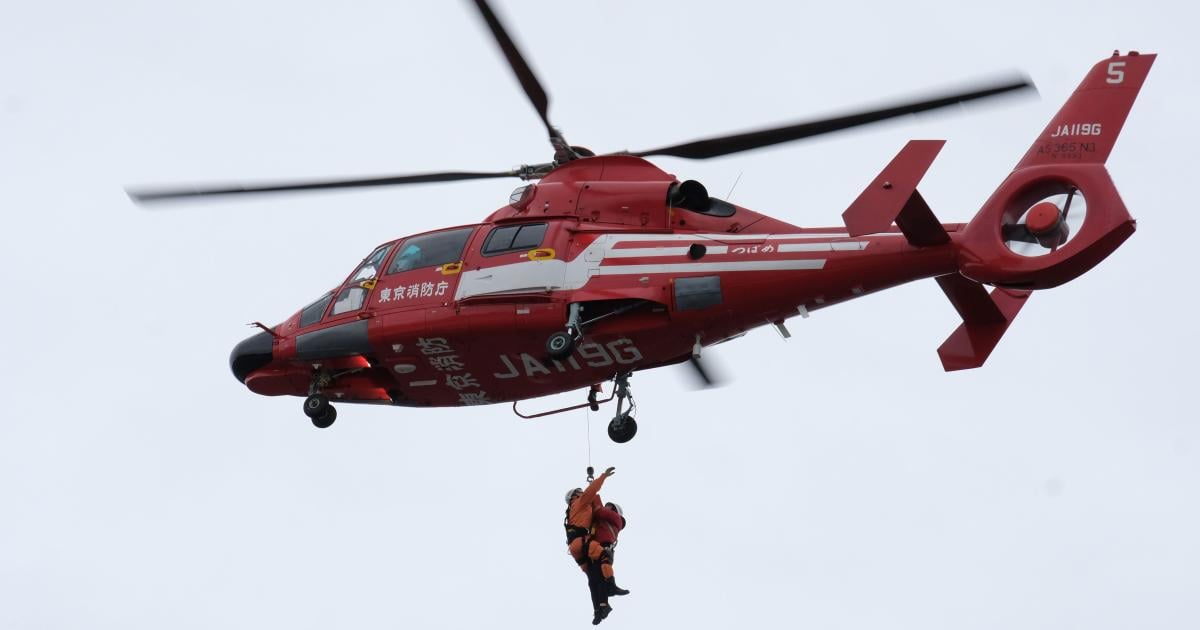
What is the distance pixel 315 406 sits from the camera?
81.6 feet

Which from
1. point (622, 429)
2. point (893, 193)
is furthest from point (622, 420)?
point (893, 193)

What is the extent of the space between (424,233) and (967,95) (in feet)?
25.1

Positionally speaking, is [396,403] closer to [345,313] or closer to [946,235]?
[345,313]

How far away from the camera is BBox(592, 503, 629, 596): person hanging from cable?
79.3 ft

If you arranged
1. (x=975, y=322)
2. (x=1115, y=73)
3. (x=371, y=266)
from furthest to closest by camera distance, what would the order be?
(x=371, y=266) < (x=975, y=322) < (x=1115, y=73)

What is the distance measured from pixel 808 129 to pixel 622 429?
4433 millimetres

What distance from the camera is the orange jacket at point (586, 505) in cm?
2422

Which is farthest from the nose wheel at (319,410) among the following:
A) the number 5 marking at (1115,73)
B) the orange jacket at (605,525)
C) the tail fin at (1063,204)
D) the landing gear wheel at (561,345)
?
the number 5 marking at (1115,73)

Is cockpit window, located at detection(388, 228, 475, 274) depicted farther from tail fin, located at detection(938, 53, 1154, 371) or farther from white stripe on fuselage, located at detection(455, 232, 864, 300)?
tail fin, located at detection(938, 53, 1154, 371)

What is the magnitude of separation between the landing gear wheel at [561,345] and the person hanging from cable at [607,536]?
2779 mm

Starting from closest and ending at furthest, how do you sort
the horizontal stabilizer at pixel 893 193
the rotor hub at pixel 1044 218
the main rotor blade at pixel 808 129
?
the main rotor blade at pixel 808 129, the rotor hub at pixel 1044 218, the horizontal stabilizer at pixel 893 193

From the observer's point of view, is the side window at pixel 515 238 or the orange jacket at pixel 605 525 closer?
the side window at pixel 515 238

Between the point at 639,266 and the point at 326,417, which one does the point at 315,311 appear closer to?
the point at 326,417

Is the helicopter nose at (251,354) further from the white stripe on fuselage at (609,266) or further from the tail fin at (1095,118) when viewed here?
the tail fin at (1095,118)
